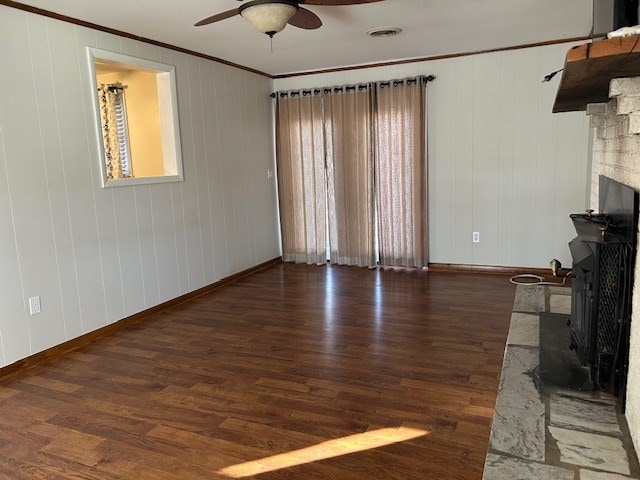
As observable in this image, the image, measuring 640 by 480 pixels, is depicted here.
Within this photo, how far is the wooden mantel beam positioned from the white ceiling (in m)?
1.56

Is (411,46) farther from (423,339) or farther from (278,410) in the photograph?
(278,410)

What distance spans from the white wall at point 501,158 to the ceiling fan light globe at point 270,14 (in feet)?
9.62

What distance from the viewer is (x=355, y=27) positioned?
385cm

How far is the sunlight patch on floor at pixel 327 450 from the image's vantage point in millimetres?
2033

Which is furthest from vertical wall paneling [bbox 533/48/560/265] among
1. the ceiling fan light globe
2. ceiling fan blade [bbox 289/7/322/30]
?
the ceiling fan light globe

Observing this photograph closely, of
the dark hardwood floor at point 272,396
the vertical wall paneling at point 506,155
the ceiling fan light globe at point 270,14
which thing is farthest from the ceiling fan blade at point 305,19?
the vertical wall paneling at point 506,155

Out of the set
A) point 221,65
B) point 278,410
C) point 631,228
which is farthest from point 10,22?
point 631,228

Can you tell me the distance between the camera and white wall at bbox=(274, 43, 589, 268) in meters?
4.73

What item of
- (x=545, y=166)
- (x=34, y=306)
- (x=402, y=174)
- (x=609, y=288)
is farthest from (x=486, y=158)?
(x=34, y=306)

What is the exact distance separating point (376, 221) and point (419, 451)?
3.67m

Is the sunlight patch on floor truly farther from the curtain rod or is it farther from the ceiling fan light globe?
the curtain rod

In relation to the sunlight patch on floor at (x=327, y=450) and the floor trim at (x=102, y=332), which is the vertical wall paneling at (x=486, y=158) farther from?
the sunlight patch on floor at (x=327, y=450)

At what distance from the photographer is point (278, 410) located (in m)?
2.49

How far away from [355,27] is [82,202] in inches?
98.2
